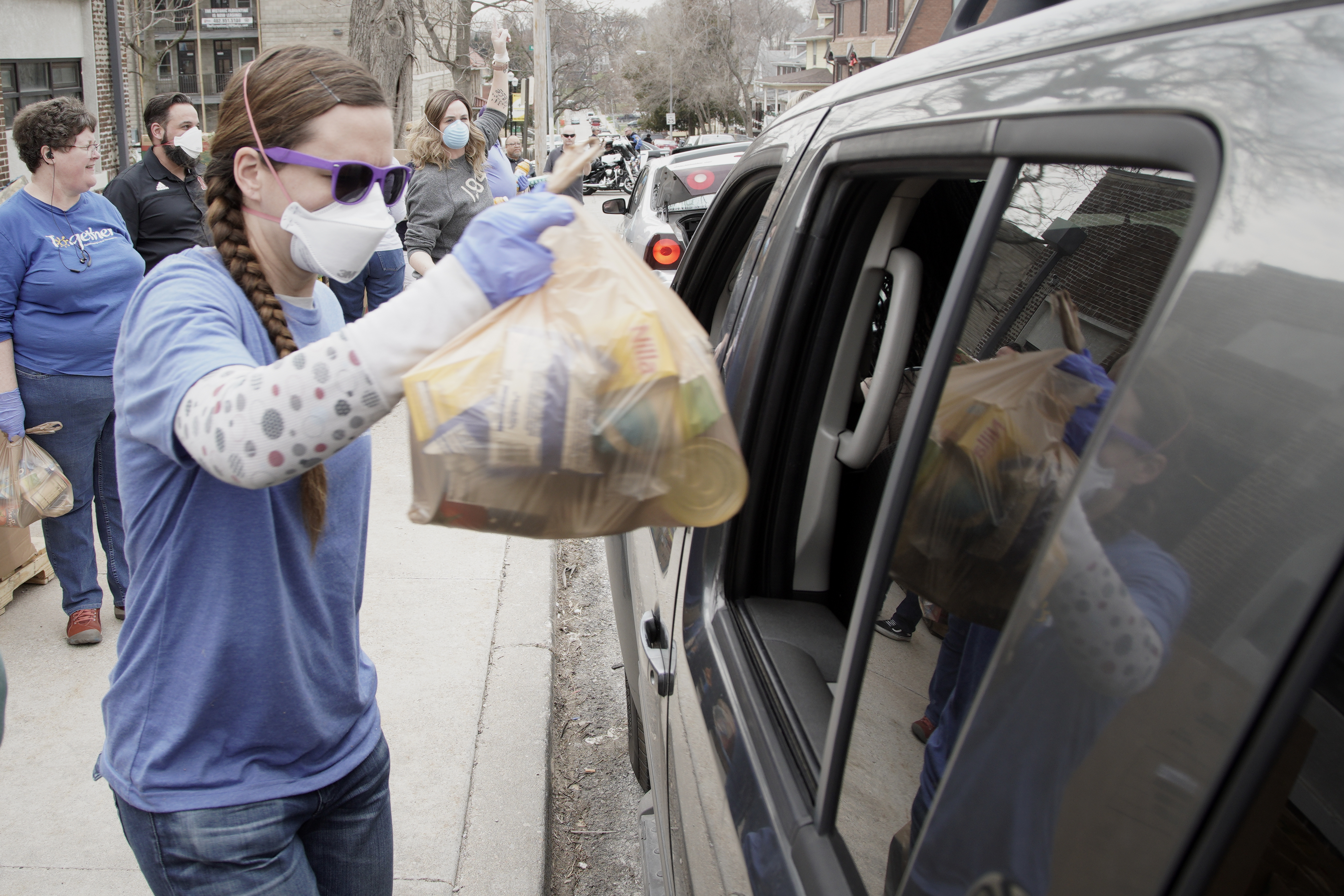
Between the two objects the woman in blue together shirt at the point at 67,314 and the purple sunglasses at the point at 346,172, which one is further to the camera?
the woman in blue together shirt at the point at 67,314

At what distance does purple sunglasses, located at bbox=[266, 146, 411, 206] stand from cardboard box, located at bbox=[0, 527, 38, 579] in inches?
127

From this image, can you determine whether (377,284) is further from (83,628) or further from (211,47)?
(211,47)

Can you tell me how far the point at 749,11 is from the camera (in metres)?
71.9

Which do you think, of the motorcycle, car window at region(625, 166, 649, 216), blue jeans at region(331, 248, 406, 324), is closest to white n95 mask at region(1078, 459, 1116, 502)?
blue jeans at region(331, 248, 406, 324)

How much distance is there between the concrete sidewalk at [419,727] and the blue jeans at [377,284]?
6.17 feet

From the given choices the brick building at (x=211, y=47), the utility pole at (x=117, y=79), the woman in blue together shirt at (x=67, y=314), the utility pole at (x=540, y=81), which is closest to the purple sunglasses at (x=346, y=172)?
the woman in blue together shirt at (x=67, y=314)

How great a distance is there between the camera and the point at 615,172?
32.4m

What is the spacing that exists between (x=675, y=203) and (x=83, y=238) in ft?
20.6

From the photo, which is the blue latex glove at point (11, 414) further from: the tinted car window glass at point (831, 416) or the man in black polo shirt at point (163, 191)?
the tinted car window glass at point (831, 416)

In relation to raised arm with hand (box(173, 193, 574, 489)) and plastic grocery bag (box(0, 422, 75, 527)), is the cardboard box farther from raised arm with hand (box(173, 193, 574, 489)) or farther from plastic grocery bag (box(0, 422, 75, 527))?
raised arm with hand (box(173, 193, 574, 489))

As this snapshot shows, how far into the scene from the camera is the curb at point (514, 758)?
2.90m

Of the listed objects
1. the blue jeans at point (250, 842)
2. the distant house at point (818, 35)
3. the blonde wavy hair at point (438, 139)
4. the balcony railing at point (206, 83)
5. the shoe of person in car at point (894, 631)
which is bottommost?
the balcony railing at point (206, 83)

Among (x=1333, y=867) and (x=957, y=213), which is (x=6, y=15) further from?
(x=1333, y=867)

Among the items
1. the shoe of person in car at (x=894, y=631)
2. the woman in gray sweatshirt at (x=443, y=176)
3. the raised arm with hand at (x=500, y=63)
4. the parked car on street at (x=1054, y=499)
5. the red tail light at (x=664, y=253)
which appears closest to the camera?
the parked car on street at (x=1054, y=499)
